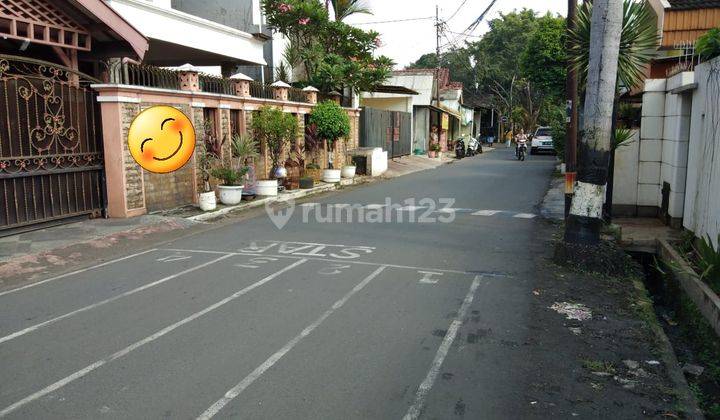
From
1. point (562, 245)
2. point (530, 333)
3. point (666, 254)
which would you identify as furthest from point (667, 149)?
point (530, 333)

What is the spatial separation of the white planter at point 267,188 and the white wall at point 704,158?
1039 centimetres

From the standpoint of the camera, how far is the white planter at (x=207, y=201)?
13516mm

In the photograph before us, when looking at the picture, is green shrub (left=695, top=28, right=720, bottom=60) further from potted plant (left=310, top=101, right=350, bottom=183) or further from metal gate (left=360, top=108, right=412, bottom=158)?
metal gate (left=360, top=108, right=412, bottom=158)

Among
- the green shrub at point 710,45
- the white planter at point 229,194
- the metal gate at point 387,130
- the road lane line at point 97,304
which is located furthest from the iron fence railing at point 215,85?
the metal gate at point 387,130

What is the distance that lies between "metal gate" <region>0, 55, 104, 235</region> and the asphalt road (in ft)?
9.31

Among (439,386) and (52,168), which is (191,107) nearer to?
(52,168)

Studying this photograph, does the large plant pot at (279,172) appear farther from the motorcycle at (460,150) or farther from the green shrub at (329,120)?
the motorcycle at (460,150)

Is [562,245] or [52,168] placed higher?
[52,168]

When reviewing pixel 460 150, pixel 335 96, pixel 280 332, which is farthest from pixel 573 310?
pixel 460 150

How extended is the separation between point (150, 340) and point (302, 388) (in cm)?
182

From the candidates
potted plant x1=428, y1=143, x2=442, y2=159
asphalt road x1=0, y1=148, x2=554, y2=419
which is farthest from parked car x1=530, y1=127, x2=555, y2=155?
asphalt road x1=0, y1=148, x2=554, y2=419

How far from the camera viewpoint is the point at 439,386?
4.54 m

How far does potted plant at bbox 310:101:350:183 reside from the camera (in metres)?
20.6

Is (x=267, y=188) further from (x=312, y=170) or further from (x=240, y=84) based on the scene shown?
(x=312, y=170)
